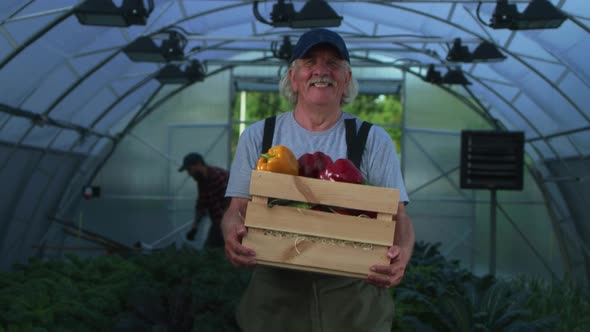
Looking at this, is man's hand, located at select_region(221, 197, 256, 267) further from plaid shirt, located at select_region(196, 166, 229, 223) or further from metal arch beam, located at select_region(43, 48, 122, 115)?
metal arch beam, located at select_region(43, 48, 122, 115)

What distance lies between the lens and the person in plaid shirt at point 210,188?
930 centimetres

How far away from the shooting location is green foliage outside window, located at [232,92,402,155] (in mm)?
17094

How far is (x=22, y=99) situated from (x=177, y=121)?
21.2ft

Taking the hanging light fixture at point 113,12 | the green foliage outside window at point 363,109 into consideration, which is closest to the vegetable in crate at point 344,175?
the hanging light fixture at point 113,12

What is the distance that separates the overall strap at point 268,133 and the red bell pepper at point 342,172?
31 cm

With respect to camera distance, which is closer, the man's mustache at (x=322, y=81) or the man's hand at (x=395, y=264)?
the man's hand at (x=395, y=264)

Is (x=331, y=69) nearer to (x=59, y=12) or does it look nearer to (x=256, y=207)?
(x=256, y=207)

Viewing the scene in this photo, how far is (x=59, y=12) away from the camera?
8469 mm

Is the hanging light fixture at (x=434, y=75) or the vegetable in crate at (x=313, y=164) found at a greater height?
the hanging light fixture at (x=434, y=75)

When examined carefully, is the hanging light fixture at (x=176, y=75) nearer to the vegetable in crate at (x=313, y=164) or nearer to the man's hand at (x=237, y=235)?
the man's hand at (x=237, y=235)

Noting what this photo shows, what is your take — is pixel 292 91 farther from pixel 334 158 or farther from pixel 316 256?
pixel 316 256

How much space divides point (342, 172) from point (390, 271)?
325 mm

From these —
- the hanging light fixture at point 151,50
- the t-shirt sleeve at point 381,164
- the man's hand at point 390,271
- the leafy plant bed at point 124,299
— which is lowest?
the leafy plant bed at point 124,299

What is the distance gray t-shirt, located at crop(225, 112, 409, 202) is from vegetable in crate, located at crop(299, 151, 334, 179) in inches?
5.8
